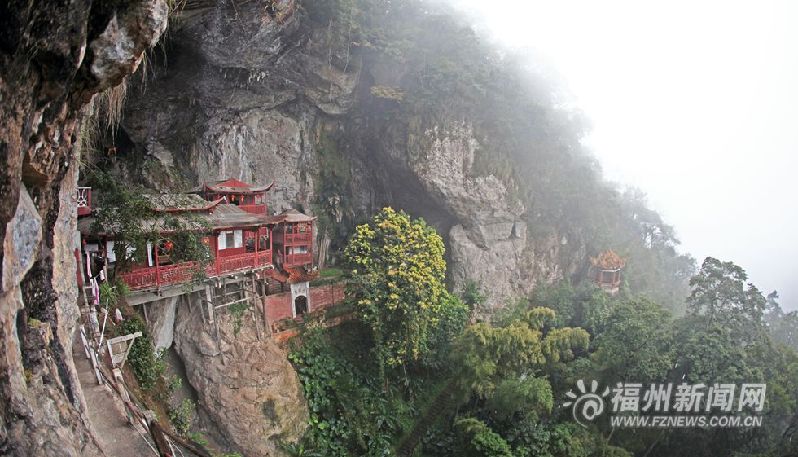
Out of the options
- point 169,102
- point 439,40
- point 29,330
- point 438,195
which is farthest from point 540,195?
point 29,330

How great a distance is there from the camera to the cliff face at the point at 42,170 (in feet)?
13.0

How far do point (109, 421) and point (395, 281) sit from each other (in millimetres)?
9639

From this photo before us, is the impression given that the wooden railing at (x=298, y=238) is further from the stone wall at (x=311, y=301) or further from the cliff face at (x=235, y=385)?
the cliff face at (x=235, y=385)

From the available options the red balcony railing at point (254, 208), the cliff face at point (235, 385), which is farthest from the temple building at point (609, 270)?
the cliff face at point (235, 385)

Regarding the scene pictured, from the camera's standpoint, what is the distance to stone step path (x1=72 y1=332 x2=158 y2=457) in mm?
6484

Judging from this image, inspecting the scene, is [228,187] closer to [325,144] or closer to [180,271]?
[180,271]

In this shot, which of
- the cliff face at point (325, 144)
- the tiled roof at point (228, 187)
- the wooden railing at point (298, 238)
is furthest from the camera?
the wooden railing at point (298, 238)

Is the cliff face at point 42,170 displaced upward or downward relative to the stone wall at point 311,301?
upward

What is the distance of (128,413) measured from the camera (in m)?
7.25

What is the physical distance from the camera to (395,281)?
15.6 meters

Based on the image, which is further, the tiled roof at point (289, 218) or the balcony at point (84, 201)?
the tiled roof at point (289, 218)

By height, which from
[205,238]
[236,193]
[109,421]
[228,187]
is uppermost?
[228,187]

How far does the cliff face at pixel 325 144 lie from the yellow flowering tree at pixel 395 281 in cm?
684

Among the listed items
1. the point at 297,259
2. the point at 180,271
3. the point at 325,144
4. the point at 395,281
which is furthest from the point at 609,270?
the point at 180,271
